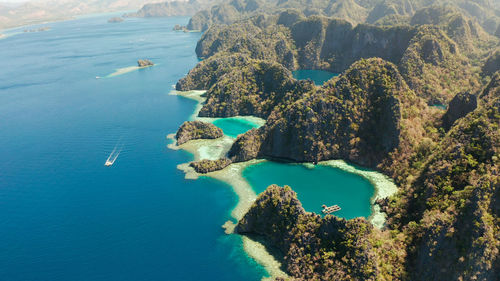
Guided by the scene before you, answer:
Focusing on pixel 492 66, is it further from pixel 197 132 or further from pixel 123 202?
pixel 123 202

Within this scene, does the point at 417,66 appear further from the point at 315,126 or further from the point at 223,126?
the point at 223,126

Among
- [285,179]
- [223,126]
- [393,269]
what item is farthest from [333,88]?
[393,269]

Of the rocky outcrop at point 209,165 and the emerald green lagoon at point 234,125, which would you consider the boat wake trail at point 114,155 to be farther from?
the emerald green lagoon at point 234,125

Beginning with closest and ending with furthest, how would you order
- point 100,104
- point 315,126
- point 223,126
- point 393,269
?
point 393,269, point 315,126, point 223,126, point 100,104

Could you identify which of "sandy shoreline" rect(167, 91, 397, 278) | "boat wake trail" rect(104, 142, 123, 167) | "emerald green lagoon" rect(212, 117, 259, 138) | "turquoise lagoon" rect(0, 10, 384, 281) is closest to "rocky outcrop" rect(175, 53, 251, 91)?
"turquoise lagoon" rect(0, 10, 384, 281)

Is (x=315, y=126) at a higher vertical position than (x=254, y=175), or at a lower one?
higher

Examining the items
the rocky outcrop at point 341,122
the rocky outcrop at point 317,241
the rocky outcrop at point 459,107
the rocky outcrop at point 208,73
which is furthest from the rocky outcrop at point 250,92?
the rocky outcrop at point 317,241

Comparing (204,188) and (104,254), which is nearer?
(104,254)

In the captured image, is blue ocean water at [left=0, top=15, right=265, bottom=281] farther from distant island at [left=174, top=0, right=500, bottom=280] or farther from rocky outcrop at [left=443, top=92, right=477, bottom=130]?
rocky outcrop at [left=443, top=92, right=477, bottom=130]

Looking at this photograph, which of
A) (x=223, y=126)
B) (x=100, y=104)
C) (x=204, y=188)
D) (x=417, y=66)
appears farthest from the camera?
(x=100, y=104)
